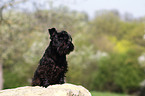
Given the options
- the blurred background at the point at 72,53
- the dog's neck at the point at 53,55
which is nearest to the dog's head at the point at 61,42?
the dog's neck at the point at 53,55

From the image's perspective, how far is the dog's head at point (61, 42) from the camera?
540cm

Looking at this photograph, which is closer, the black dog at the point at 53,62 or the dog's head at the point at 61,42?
the dog's head at the point at 61,42

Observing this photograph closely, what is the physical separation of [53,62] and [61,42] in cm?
62

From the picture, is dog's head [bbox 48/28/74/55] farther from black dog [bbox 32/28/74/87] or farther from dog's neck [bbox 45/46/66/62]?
dog's neck [bbox 45/46/66/62]

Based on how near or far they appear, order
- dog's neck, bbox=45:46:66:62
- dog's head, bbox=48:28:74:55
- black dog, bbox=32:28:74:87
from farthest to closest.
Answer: dog's neck, bbox=45:46:66:62, black dog, bbox=32:28:74:87, dog's head, bbox=48:28:74:55

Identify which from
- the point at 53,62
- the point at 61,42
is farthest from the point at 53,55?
the point at 61,42

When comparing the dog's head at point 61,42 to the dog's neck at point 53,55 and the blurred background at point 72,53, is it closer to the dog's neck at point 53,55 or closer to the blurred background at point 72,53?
the dog's neck at point 53,55

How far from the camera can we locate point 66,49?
540cm

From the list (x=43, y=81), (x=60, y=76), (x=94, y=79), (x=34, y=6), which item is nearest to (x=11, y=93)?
(x=43, y=81)

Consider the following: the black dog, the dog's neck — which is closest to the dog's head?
the black dog

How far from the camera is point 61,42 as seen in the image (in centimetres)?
548

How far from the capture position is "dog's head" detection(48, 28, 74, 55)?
5402mm

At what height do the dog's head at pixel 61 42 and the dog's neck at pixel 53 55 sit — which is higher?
the dog's head at pixel 61 42

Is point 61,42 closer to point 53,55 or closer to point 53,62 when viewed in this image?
point 53,55
